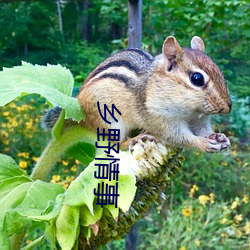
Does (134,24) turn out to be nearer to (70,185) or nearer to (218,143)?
(218,143)

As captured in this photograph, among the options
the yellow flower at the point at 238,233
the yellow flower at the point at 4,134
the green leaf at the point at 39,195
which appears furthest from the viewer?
the yellow flower at the point at 4,134

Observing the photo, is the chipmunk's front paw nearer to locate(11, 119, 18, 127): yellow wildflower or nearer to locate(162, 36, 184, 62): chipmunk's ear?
locate(162, 36, 184, 62): chipmunk's ear

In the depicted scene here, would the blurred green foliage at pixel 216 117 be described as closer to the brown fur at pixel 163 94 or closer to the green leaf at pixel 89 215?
the brown fur at pixel 163 94

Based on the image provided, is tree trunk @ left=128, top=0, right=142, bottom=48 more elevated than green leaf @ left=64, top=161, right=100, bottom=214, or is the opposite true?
tree trunk @ left=128, top=0, right=142, bottom=48

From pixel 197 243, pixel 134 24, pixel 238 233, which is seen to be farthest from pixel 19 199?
pixel 238 233

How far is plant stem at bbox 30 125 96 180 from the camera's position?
0.65 meters

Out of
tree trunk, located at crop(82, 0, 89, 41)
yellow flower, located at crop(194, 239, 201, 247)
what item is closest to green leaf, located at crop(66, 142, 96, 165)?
yellow flower, located at crop(194, 239, 201, 247)

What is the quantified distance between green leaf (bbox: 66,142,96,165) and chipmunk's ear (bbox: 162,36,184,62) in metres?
0.19

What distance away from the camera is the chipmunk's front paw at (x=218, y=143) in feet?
2.01

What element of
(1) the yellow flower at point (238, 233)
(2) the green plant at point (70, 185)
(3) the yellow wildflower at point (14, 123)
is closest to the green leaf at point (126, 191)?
(2) the green plant at point (70, 185)

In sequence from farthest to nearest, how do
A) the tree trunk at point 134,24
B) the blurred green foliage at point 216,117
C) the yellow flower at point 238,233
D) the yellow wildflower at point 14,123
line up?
the yellow wildflower at point 14,123, the yellow flower at point 238,233, the blurred green foliage at point 216,117, the tree trunk at point 134,24

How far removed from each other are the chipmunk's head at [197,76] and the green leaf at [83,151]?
0.54 feet

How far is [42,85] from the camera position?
61 centimetres

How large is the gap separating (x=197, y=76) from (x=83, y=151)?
195 mm
